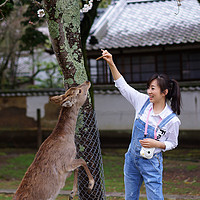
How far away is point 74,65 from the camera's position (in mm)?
5223

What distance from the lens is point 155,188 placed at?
12.9 feet

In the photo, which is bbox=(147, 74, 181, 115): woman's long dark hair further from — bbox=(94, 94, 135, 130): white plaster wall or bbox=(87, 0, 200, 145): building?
bbox=(94, 94, 135, 130): white plaster wall

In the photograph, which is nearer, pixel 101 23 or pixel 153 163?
pixel 153 163

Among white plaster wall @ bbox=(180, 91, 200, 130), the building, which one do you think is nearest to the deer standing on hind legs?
the building

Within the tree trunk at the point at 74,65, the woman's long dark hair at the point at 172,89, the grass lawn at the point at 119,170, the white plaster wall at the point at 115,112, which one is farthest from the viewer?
the white plaster wall at the point at 115,112

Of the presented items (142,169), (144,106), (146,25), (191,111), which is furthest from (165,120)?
(146,25)

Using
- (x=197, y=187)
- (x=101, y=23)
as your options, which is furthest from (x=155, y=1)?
(x=197, y=187)

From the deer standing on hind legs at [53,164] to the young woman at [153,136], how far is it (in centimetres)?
64

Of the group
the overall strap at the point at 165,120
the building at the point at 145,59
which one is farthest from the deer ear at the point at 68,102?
the building at the point at 145,59

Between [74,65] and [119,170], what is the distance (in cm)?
555

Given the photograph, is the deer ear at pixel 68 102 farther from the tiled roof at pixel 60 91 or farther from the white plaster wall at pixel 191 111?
the white plaster wall at pixel 191 111

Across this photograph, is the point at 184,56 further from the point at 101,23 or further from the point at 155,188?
the point at 155,188

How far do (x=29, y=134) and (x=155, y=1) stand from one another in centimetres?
866

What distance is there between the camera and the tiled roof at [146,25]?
13.0m
